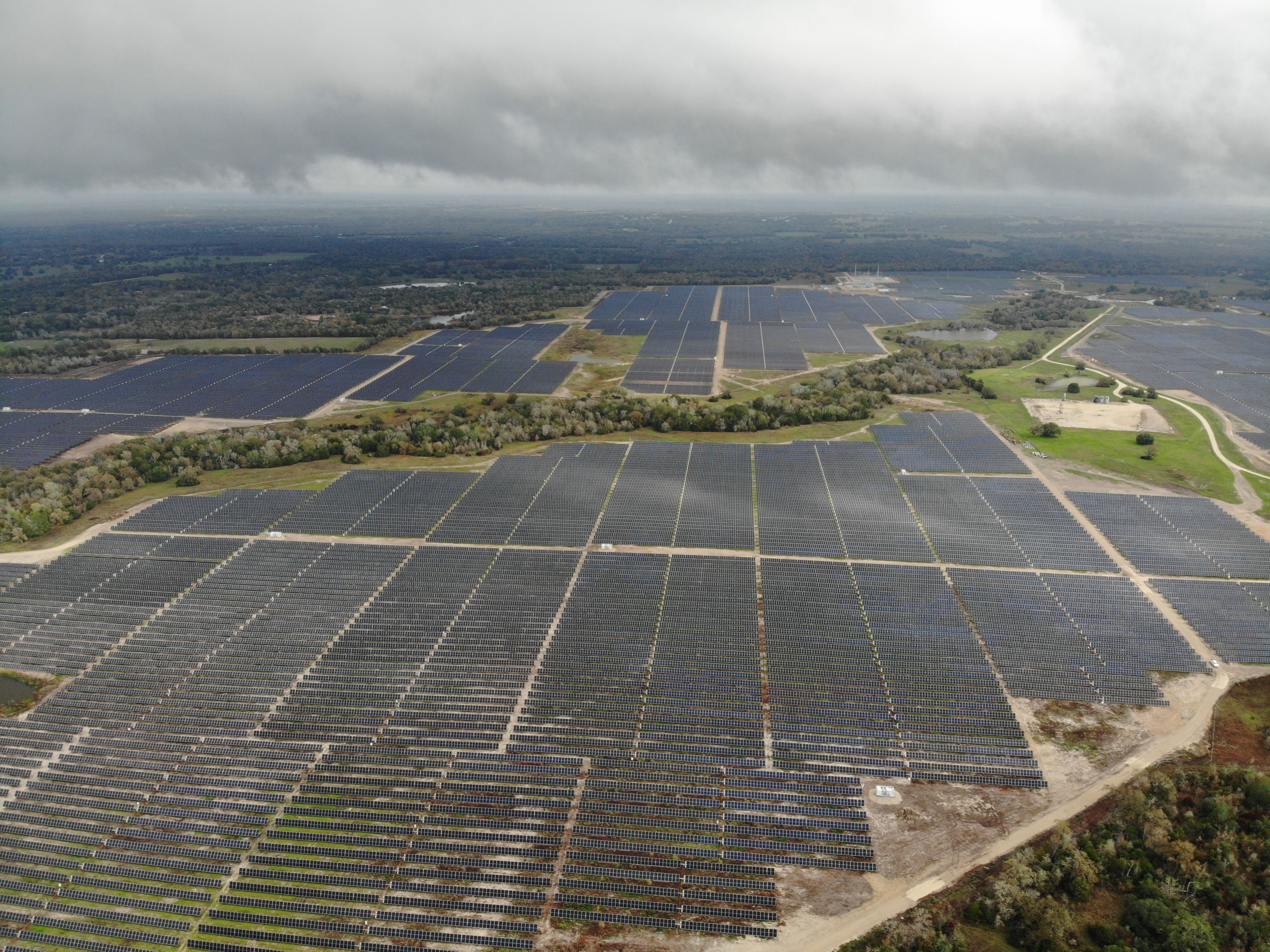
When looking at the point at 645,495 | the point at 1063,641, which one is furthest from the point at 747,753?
the point at 645,495

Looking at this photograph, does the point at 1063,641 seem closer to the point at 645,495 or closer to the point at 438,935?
the point at 645,495

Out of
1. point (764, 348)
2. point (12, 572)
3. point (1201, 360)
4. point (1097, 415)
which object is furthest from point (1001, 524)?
point (1201, 360)

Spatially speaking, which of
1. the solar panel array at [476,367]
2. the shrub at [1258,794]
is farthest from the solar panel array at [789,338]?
the shrub at [1258,794]

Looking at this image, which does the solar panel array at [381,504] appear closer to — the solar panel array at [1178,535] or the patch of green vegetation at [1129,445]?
the solar panel array at [1178,535]

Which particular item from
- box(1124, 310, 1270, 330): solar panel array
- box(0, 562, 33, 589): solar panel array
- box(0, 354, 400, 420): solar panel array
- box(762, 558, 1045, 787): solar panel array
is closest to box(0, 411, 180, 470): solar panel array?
box(0, 354, 400, 420): solar panel array

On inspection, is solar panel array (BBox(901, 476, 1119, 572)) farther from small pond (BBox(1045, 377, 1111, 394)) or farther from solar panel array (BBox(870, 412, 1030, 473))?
→ small pond (BBox(1045, 377, 1111, 394))
